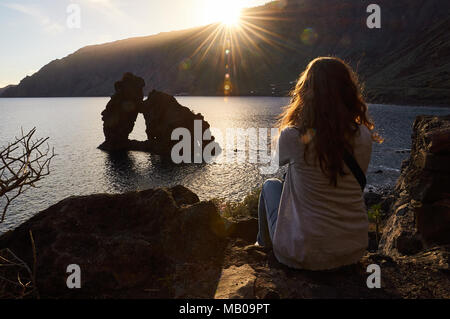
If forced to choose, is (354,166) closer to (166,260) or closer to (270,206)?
(270,206)

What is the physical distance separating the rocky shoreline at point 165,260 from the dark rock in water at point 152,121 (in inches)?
2321

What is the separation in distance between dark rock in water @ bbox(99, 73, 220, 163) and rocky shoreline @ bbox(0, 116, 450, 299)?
193 feet

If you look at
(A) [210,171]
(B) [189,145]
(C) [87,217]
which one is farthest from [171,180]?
(C) [87,217]

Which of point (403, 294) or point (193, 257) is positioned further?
point (193, 257)

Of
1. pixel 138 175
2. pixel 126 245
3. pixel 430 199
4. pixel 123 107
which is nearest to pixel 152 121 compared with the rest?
pixel 123 107

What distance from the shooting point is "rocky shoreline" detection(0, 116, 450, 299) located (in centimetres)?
390

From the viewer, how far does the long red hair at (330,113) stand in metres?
3.51

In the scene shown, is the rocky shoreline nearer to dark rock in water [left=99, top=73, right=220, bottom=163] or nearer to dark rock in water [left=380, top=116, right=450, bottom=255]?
dark rock in water [left=380, top=116, right=450, bottom=255]

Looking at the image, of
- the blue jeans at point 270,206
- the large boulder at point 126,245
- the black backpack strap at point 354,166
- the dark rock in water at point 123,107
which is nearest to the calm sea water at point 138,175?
the dark rock in water at point 123,107

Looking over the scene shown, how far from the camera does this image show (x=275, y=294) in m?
3.68

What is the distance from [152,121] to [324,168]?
68.6 metres

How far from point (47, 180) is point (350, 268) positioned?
187ft

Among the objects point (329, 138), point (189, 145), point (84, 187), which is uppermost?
point (329, 138)

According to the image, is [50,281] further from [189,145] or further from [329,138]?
[189,145]
